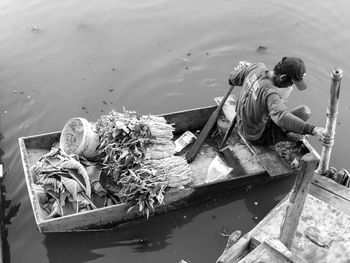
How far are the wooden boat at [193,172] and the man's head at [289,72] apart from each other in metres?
1.21

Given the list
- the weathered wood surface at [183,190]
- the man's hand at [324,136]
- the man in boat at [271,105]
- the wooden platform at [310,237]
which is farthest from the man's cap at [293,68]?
the wooden platform at [310,237]

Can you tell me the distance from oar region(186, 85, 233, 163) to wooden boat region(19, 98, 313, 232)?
0.13 metres

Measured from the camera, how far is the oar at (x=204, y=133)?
7.05 metres

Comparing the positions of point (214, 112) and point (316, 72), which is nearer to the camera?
point (214, 112)

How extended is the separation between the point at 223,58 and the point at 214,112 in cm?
261

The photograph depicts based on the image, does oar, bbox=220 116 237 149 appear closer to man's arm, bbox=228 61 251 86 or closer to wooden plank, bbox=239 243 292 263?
man's arm, bbox=228 61 251 86

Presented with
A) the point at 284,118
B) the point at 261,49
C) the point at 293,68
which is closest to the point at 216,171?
the point at 284,118

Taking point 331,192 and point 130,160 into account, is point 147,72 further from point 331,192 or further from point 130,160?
point 331,192

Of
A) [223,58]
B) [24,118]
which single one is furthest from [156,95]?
[24,118]

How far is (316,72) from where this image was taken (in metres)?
9.26

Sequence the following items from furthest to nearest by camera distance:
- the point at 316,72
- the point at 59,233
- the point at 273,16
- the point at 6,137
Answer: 1. the point at 273,16
2. the point at 316,72
3. the point at 6,137
4. the point at 59,233

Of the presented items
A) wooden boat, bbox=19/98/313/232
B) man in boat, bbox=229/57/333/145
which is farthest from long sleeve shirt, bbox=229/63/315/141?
wooden boat, bbox=19/98/313/232

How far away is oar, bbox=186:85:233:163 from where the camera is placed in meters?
7.05

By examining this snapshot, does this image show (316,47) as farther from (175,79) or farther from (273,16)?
(175,79)
